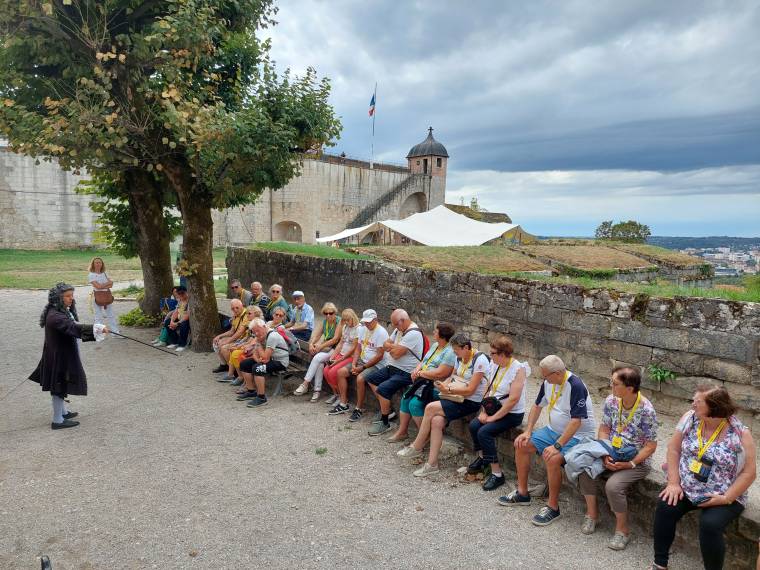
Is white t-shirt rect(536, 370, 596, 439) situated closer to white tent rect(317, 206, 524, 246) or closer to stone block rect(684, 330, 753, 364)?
stone block rect(684, 330, 753, 364)

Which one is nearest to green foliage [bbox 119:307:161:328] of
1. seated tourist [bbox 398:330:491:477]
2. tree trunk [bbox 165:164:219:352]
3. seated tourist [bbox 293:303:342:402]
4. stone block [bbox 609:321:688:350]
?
tree trunk [bbox 165:164:219:352]

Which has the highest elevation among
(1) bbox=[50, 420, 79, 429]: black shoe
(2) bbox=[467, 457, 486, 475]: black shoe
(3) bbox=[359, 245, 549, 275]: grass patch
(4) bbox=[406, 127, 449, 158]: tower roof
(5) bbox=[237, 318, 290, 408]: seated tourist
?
(4) bbox=[406, 127, 449, 158]: tower roof

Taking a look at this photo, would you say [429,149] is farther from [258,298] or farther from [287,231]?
[258,298]

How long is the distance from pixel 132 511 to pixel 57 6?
830 centimetres

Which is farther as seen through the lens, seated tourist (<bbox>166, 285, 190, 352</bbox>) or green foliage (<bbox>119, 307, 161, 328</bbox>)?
green foliage (<bbox>119, 307, 161, 328</bbox>)

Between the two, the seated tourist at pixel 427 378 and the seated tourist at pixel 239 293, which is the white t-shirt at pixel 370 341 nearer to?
the seated tourist at pixel 427 378

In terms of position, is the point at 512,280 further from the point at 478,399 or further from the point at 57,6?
the point at 57,6

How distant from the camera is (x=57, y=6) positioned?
8.65m

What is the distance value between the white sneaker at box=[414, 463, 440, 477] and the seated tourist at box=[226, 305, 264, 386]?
3575 millimetres

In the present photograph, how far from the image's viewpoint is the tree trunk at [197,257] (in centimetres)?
1019

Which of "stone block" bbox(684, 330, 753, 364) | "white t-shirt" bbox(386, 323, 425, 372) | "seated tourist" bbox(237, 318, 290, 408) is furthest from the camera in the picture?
"seated tourist" bbox(237, 318, 290, 408)

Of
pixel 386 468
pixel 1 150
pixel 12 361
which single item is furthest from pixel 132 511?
pixel 1 150

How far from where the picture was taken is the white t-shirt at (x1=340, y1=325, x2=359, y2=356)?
7.30 m

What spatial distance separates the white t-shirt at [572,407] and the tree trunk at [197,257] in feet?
25.2
